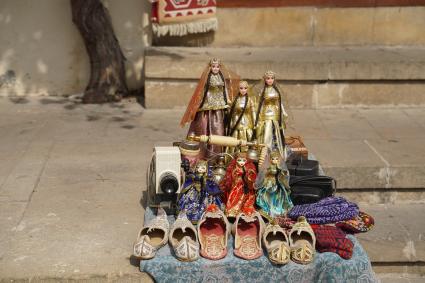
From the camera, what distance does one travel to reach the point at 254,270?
476 centimetres

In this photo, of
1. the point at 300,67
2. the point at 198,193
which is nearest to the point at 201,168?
the point at 198,193

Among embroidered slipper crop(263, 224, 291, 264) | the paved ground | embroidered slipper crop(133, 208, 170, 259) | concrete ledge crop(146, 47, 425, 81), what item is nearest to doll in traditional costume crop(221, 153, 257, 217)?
embroidered slipper crop(263, 224, 291, 264)

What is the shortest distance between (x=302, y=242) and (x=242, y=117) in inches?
48.5

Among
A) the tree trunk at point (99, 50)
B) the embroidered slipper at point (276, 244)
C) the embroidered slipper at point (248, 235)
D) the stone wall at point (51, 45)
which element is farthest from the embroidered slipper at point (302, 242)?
the stone wall at point (51, 45)

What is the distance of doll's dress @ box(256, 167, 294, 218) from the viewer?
517 cm

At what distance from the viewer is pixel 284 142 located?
5738 millimetres

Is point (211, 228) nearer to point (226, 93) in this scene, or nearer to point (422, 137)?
point (226, 93)

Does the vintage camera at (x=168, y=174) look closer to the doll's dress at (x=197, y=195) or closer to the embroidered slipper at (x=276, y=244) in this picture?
the doll's dress at (x=197, y=195)

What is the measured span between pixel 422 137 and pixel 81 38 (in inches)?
184

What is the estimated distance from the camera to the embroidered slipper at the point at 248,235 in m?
4.80

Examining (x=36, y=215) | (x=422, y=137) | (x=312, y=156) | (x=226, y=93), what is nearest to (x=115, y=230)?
(x=36, y=215)

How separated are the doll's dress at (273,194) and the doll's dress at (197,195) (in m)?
0.35

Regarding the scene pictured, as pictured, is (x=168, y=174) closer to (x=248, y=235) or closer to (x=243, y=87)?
(x=248, y=235)

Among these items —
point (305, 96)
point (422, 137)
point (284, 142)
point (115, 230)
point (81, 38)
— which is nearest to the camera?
point (115, 230)
